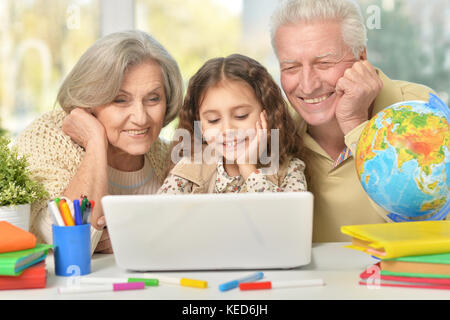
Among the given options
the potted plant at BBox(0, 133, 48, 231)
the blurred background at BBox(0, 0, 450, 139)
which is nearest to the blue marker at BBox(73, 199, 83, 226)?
the potted plant at BBox(0, 133, 48, 231)

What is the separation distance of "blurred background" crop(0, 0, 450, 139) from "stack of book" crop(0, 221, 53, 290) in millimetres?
2307

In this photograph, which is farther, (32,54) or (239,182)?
(32,54)

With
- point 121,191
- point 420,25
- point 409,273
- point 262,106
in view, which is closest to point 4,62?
point 121,191

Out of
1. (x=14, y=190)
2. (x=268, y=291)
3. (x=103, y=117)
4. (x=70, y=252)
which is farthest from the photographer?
(x=103, y=117)

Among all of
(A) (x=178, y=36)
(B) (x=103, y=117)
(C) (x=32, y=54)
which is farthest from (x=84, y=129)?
(C) (x=32, y=54)

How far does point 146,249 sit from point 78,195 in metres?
0.58

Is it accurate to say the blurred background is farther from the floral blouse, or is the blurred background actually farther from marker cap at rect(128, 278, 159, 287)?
marker cap at rect(128, 278, 159, 287)

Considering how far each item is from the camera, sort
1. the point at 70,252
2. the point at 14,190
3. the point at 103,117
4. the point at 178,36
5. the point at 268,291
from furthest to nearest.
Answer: the point at 178,36, the point at 103,117, the point at 14,190, the point at 70,252, the point at 268,291

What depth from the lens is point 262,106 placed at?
188 centimetres

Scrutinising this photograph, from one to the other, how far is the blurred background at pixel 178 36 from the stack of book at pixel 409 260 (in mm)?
2279

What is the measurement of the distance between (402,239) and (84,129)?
1.12 m

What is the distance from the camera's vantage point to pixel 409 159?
4.12ft

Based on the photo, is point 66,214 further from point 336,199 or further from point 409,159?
point 336,199

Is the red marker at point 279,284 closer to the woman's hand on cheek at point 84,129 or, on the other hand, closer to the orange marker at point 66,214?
the orange marker at point 66,214
